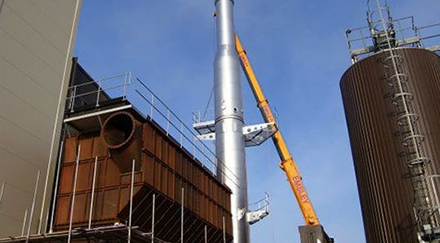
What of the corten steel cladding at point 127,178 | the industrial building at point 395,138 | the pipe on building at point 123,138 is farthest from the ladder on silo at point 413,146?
the pipe on building at point 123,138

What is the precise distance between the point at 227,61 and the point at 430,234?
15.5 metres

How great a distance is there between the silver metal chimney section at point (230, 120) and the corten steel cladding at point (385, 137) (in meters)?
7.13

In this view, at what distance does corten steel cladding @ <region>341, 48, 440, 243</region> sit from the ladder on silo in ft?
0.85

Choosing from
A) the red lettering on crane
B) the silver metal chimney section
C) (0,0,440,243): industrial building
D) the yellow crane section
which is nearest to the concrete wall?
(0,0,440,243): industrial building

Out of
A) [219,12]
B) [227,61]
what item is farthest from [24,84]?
[219,12]

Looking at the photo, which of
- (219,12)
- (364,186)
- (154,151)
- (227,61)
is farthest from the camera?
(219,12)

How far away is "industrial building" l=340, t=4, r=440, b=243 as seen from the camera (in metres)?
25.2

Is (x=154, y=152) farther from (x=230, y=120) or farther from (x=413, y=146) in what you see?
(x=413, y=146)

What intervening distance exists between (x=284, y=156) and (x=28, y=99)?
20.2 metres

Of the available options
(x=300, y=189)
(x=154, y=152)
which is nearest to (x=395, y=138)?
(x=300, y=189)

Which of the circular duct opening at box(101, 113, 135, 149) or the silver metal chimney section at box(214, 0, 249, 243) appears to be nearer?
the circular duct opening at box(101, 113, 135, 149)

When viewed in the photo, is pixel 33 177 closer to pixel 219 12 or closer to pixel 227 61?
pixel 227 61

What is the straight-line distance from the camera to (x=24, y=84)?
18422 millimetres

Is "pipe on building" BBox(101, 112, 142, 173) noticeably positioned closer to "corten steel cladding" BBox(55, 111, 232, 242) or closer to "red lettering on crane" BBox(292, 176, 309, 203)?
"corten steel cladding" BBox(55, 111, 232, 242)
